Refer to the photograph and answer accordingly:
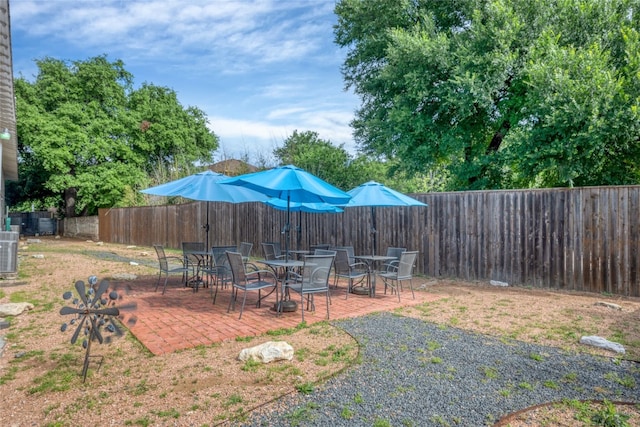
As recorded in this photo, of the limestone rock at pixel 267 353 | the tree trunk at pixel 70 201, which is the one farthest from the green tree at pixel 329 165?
the tree trunk at pixel 70 201

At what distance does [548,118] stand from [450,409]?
7.61 m

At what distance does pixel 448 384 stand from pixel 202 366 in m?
2.10

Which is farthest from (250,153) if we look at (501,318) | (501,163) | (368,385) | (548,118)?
(368,385)

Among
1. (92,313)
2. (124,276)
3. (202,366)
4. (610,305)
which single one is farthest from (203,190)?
(610,305)

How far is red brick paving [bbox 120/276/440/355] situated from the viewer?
167 inches

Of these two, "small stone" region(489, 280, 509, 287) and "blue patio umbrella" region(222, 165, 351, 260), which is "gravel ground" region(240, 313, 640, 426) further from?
"small stone" region(489, 280, 509, 287)

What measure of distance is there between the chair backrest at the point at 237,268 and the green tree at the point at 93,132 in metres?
15.9

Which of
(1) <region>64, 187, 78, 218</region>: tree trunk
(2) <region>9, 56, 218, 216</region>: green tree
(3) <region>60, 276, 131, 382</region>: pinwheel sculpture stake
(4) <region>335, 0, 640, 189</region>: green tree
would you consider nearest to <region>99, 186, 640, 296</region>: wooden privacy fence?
(4) <region>335, 0, 640, 189</region>: green tree

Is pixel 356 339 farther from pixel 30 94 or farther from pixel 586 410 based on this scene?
pixel 30 94

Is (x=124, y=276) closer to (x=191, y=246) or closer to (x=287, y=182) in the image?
(x=191, y=246)

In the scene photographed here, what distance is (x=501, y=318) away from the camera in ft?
17.3

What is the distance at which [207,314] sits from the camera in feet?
17.2

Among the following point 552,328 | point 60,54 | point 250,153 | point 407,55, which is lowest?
point 552,328

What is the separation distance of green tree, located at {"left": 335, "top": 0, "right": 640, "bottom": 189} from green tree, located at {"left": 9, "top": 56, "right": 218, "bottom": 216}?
1218 cm
